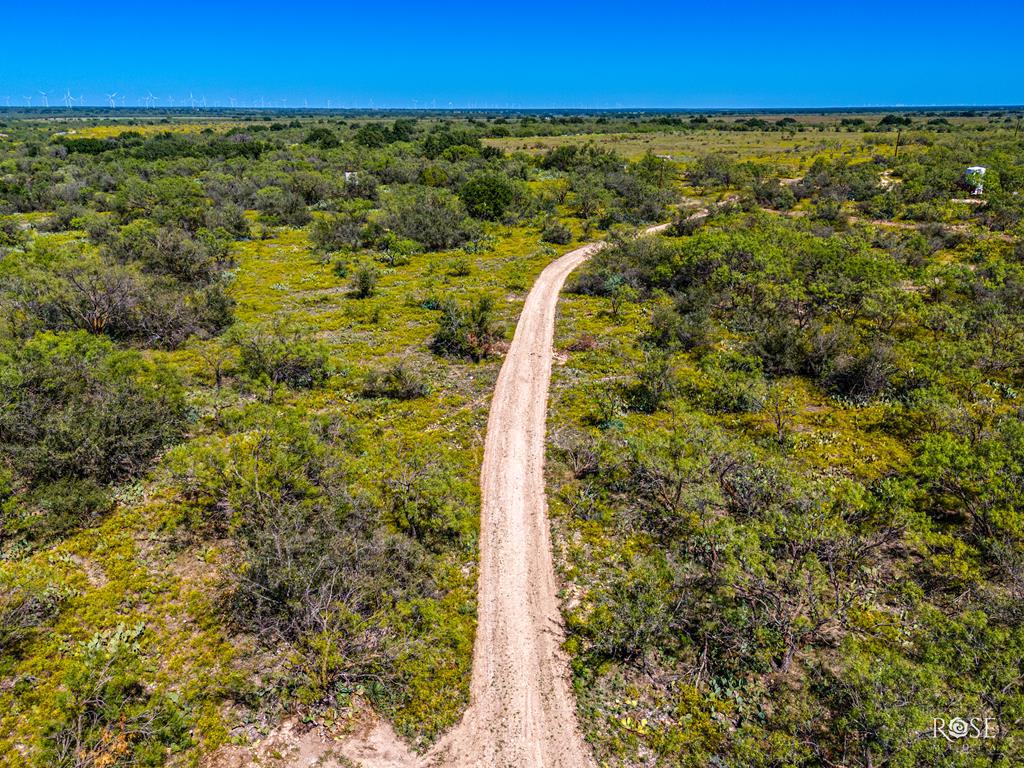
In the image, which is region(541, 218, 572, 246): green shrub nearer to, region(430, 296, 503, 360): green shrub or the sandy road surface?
region(430, 296, 503, 360): green shrub

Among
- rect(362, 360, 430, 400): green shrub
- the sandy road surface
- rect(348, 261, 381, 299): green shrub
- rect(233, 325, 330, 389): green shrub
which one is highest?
rect(348, 261, 381, 299): green shrub

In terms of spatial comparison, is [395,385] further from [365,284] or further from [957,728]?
[957,728]

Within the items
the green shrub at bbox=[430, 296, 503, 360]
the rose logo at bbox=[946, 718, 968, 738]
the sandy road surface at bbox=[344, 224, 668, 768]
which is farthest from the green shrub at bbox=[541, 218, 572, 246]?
the rose logo at bbox=[946, 718, 968, 738]

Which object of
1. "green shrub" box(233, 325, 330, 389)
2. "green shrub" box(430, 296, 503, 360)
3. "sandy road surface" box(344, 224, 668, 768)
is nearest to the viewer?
"sandy road surface" box(344, 224, 668, 768)

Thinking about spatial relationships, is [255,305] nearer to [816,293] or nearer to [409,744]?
[409,744]

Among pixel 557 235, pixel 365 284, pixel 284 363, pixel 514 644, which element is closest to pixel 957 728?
pixel 514 644

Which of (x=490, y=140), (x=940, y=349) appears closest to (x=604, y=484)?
(x=940, y=349)
